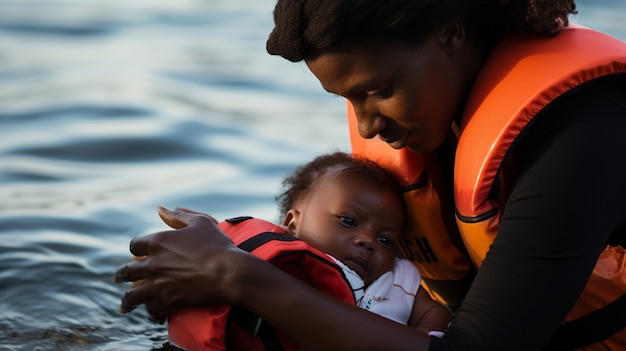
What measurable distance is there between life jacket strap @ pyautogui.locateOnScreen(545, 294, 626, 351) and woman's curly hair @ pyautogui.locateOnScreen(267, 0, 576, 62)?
2.74 ft

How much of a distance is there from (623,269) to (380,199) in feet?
2.68

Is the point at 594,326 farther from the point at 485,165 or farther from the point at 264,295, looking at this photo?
the point at 264,295

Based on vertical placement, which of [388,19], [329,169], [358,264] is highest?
[388,19]

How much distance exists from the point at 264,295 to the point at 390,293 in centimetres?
67

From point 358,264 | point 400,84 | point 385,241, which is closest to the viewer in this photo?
point 400,84

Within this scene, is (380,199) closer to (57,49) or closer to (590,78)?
(590,78)

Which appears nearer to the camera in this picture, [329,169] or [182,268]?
[182,268]

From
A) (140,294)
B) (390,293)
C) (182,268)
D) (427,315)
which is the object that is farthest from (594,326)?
(140,294)

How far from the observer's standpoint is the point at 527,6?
3.14 m

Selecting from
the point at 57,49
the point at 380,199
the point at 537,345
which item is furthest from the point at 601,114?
the point at 57,49

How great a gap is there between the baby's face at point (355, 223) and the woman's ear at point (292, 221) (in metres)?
0.02

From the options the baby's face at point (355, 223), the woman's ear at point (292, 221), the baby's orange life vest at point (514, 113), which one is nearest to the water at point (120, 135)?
the woman's ear at point (292, 221)

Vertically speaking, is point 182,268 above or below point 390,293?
above

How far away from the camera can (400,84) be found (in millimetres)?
3098
